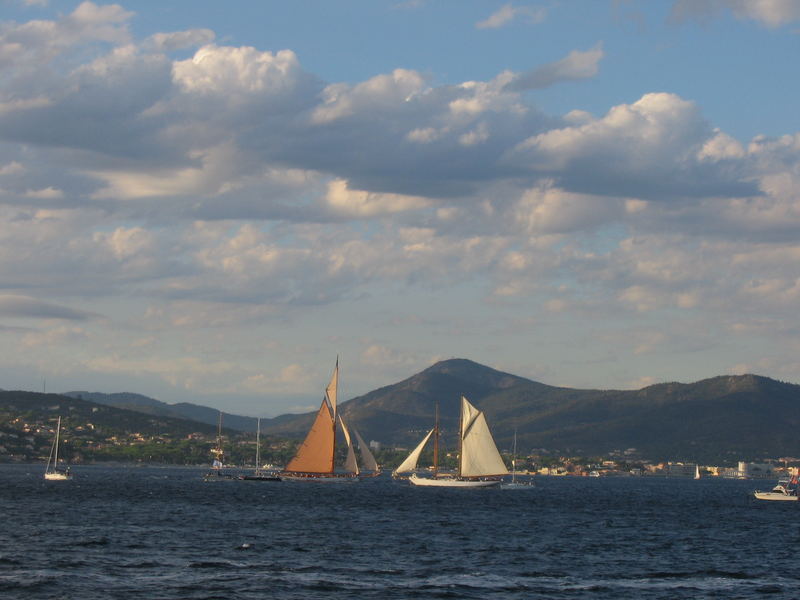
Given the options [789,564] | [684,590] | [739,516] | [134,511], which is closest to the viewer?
[684,590]

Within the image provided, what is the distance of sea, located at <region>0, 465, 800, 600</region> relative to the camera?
2741 inches

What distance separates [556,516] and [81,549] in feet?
249

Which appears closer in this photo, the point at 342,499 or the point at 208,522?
the point at 208,522

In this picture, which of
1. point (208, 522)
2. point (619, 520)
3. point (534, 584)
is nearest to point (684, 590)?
point (534, 584)

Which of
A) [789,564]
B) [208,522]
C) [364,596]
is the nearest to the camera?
[364,596]

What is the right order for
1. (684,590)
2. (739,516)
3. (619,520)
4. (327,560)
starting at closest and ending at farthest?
(684,590) < (327,560) < (619,520) < (739,516)

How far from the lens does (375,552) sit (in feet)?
298

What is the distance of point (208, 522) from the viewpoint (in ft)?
386

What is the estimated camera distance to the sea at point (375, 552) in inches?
2741

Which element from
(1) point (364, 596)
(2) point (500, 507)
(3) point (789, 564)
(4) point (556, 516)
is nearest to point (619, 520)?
(4) point (556, 516)

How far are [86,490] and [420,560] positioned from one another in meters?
120

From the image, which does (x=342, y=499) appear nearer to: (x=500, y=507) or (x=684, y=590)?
(x=500, y=507)

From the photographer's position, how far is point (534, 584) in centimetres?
7375

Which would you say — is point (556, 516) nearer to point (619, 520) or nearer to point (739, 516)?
point (619, 520)
